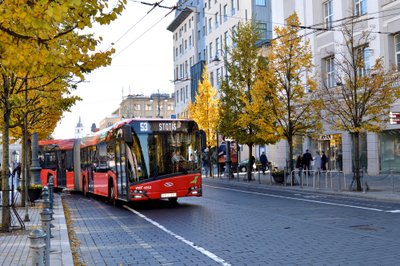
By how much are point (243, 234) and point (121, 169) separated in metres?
7.26

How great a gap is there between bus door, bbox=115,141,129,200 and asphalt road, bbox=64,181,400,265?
65 centimetres

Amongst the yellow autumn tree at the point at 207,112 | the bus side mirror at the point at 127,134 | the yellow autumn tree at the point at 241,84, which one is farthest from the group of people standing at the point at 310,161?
the bus side mirror at the point at 127,134

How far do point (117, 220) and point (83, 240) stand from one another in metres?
3.45

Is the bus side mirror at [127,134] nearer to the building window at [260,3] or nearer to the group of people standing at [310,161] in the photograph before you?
the group of people standing at [310,161]

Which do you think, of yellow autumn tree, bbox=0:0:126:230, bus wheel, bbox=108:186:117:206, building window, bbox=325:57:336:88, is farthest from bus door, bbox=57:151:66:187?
yellow autumn tree, bbox=0:0:126:230

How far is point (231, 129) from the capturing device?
1251 inches

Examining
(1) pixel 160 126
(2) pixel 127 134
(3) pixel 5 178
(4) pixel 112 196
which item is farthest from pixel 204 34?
(3) pixel 5 178

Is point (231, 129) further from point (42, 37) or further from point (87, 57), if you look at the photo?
point (42, 37)

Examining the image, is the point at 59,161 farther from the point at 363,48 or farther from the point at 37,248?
the point at 37,248

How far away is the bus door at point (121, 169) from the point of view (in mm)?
16312

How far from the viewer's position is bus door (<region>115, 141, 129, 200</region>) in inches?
642

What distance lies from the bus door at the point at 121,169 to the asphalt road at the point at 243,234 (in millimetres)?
653

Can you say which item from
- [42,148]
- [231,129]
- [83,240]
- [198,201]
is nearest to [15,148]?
[42,148]

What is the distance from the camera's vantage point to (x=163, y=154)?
52.6ft
